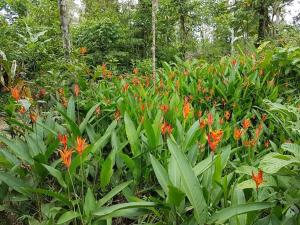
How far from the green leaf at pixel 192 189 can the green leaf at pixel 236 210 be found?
5 cm

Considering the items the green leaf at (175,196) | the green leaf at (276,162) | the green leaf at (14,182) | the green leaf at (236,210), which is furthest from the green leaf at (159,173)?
the green leaf at (14,182)

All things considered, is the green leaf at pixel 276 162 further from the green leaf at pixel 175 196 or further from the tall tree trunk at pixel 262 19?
the tall tree trunk at pixel 262 19

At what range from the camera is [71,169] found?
75.4 inches

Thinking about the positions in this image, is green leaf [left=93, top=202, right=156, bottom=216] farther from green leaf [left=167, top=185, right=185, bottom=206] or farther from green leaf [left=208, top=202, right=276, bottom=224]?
green leaf [left=208, top=202, right=276, bottom=224]

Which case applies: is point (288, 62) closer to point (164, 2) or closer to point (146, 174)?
point (146, 174)

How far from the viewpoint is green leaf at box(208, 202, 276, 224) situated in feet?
5.07

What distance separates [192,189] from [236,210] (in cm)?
22

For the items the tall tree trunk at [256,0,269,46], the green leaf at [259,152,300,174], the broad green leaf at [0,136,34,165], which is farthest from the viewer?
the tall tree trunk at [256,0,269,46]

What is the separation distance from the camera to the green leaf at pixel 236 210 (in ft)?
5.07

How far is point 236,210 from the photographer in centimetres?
156

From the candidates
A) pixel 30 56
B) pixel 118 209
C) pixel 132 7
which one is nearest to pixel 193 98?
pixel 118 209

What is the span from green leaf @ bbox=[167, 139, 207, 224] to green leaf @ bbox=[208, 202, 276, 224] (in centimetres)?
5

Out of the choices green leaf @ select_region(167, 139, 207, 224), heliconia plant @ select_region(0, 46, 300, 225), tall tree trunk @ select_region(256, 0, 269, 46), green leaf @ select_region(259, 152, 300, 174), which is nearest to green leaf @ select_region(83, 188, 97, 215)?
heliconia plant @ select_region(0, 46, 300, 225)

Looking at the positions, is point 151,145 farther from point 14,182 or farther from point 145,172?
point 14,182
